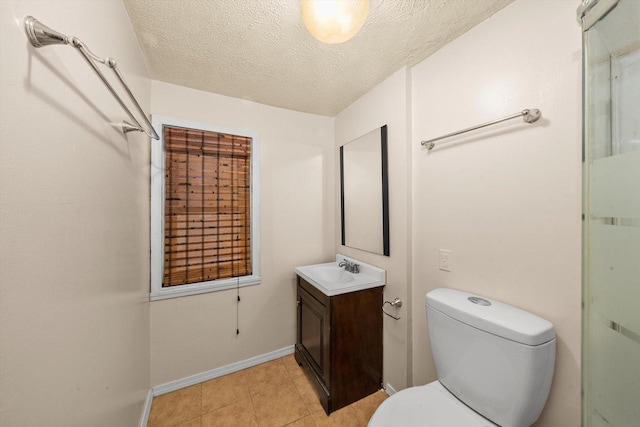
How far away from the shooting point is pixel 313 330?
5.75ft

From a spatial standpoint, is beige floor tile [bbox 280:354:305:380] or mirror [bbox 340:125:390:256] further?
beige floor tile [bbox 280:354:305:380]

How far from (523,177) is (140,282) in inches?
82.9

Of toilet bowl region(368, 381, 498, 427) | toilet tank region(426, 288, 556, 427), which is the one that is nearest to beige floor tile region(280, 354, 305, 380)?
toilet bowl region(368, 381, 498, 427)

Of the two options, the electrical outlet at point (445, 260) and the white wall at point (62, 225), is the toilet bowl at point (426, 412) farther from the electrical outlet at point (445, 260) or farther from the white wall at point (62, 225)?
the white wall at point (62, 225)

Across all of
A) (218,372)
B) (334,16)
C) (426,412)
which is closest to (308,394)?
(218,372)

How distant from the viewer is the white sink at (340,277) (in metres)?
1.54

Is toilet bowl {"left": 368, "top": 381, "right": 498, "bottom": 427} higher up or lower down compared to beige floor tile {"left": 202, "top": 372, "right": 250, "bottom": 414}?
higher up

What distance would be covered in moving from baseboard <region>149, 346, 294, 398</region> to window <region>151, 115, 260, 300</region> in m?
0.64

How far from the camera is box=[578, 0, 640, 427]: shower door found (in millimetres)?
539

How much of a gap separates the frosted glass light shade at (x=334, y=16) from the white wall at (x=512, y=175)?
2.38 ft

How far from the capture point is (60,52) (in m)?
0.62

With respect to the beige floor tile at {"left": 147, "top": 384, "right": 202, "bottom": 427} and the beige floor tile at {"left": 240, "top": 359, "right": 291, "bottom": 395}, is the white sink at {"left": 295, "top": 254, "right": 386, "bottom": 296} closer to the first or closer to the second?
the beige floor tile at {"left": 240, "top": 359, "right": 291, "bottom": 395}

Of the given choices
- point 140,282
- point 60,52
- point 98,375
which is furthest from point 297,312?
point 60,52

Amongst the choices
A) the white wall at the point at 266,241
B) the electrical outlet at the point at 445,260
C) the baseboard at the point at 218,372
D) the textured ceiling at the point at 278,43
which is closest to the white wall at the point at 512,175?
the electrical outlet at the point at 445,260
